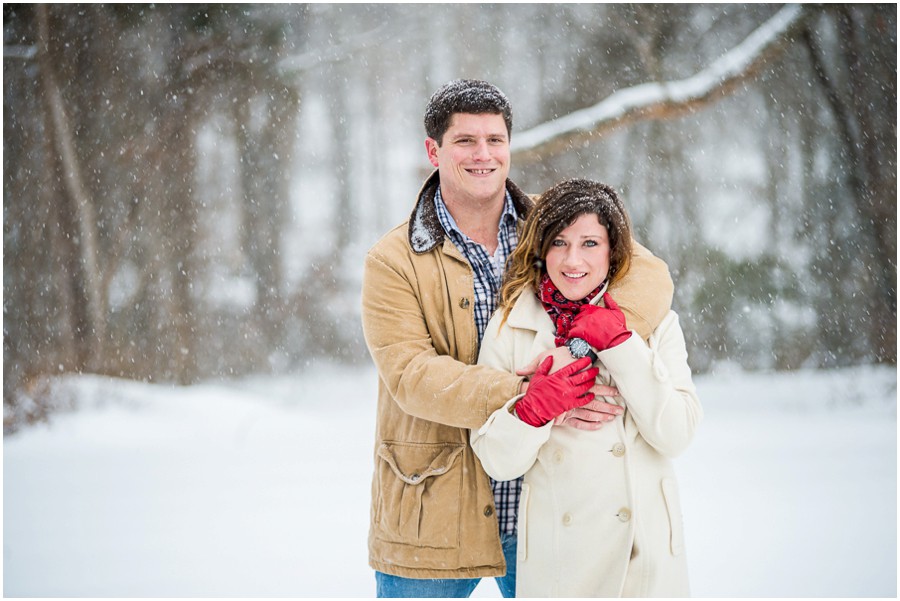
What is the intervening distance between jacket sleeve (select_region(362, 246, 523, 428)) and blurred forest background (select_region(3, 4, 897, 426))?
5612mm

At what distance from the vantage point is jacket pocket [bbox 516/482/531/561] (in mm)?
1848

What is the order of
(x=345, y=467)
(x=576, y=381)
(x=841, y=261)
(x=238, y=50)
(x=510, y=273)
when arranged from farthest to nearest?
(x=238, y=50) → (x=841, y=261) → (x=345, y=467) → (x=510, y=273) → (x=576, y=381)

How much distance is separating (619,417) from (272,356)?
6.75 m

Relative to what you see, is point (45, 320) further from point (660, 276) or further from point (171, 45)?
point (660, 276)

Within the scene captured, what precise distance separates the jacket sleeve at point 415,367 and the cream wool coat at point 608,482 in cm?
6

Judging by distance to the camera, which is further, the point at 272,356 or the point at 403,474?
the point at 272,356

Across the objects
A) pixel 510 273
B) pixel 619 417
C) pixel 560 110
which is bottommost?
pixel 619 417

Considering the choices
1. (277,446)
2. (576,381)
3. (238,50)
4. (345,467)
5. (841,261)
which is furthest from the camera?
(238,50)

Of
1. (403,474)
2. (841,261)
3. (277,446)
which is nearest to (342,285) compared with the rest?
(277,446)

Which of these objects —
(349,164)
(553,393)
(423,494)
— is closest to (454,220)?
(553,393)

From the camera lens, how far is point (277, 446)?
640 cm

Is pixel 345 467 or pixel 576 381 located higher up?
pixel 576 381

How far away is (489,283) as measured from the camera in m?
2.05

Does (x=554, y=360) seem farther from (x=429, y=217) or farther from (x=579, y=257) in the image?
(x=429, y=217)
